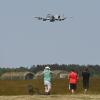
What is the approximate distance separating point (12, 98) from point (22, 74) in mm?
91450

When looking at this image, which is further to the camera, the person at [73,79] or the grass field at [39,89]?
the grass field at [39,89]

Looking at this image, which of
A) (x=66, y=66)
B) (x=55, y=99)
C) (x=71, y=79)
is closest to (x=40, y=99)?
(x=55, y=99)

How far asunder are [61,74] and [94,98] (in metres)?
89.4

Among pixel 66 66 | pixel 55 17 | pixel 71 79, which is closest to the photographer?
pixel 71 79

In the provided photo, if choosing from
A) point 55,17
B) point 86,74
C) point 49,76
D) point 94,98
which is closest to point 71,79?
point 86,74

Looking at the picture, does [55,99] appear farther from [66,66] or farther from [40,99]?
[66,66]

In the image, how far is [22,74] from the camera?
12762 centimetres

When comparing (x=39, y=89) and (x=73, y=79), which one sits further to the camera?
(x=39, y=89)

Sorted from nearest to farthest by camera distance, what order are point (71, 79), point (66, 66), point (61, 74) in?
point (71, 79), point (61, 74), point (66, 66)

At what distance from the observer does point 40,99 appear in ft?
116

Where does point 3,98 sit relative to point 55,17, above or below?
below

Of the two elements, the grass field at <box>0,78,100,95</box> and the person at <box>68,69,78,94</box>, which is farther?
the grass field at <box>0,78,100,95</box>

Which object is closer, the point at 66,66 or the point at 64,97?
the point at 64,97

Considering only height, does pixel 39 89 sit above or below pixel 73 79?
below
